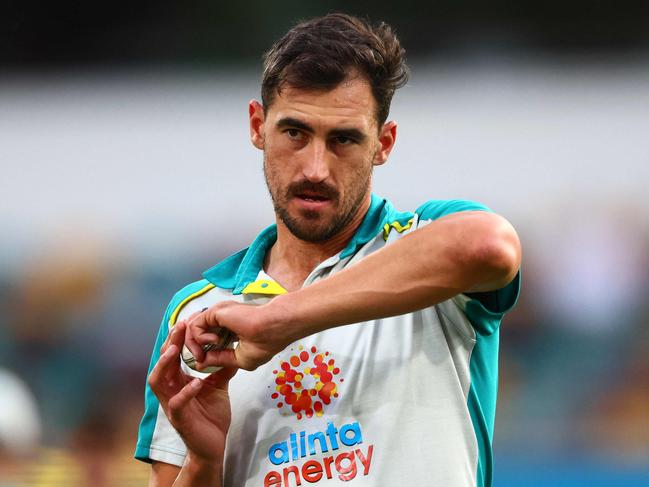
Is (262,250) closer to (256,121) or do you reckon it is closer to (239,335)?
(256,121)

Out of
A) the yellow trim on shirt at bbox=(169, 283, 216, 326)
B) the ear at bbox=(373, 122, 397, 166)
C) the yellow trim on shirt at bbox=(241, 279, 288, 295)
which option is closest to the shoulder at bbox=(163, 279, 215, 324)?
the yellow trim on shirt at bbox=(169, 283, 216, 326)

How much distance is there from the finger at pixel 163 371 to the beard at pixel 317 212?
37 centimetres

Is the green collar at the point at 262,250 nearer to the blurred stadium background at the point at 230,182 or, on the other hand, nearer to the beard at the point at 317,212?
the beard at the point at 317,212

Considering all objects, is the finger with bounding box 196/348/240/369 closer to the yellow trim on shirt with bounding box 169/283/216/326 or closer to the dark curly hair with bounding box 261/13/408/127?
the yellow trim on shirt with bounding box 169/283/216/326

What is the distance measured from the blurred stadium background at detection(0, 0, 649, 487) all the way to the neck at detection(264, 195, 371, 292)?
107 inches

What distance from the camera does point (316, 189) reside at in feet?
6.07

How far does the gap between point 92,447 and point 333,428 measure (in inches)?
128

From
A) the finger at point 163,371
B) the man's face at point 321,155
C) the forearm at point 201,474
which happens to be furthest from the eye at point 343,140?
the forearm at point 201,474

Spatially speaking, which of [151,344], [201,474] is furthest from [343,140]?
[151,344]

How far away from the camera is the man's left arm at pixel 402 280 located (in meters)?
1.48

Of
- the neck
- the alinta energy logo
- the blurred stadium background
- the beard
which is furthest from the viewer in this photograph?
the blurred stadium background

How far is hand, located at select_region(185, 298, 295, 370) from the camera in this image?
1.51 m

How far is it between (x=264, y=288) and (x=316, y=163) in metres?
0.28

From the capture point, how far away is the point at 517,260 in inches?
59.4
